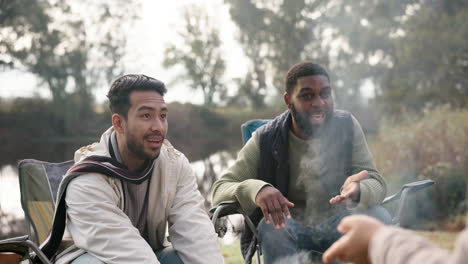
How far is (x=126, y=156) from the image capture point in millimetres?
1976

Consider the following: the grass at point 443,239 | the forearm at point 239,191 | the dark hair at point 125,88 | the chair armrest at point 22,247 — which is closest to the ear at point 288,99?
the forearm at point 239,191

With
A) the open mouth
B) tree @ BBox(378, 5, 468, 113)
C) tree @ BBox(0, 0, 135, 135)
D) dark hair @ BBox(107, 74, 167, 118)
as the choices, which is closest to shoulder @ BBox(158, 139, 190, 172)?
the open mouth

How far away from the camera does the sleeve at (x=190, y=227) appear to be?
193 cm

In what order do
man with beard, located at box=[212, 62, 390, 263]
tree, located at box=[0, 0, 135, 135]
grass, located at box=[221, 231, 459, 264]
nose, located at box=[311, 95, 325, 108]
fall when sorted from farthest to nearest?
1. tree, located at box=[0, 0, 135, 135]
2. grass, located at box=[221, 231, 459, 264]
3. nose, located at box=[311, 95, 325, 108]
4. man with beard, located at box=[212, 62, 390, 263]

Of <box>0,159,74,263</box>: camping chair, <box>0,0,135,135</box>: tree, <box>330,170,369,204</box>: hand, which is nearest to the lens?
<box>330,170,369,204</box>: hand

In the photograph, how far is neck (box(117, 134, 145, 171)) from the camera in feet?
6.45

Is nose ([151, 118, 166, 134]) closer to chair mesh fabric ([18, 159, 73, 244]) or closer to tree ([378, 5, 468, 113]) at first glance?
chair mesh fabric ([18, 159, 73, 244])

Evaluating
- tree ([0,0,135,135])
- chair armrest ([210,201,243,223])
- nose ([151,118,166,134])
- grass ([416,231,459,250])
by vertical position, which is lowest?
grass ([416,231,459,250])

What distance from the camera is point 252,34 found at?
1966cm

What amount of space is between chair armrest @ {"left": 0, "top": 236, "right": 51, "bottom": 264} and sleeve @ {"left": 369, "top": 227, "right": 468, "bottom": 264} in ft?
4.78

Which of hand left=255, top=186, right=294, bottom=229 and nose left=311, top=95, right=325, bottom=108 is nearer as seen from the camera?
hand left=255, top=186, right=294, bottom=229

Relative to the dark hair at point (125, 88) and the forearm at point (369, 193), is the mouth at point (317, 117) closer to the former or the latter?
the forearm at point (369, 193)

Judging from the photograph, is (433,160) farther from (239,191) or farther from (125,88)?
(125,88)

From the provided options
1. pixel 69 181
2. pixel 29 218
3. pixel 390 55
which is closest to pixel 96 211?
pixel 69 181
